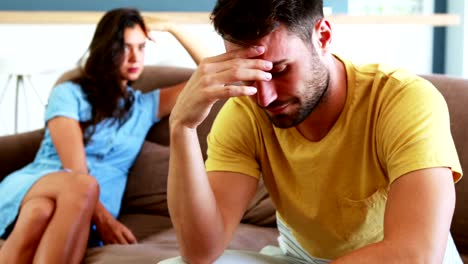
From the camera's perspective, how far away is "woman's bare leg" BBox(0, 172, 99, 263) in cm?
222

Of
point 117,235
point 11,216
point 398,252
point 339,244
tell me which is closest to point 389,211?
point 398,252

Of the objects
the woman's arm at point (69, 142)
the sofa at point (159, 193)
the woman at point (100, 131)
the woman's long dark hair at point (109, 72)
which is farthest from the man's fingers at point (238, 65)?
the woman's long dark hair at point (109, 72)

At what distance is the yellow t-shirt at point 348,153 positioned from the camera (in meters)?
1.41

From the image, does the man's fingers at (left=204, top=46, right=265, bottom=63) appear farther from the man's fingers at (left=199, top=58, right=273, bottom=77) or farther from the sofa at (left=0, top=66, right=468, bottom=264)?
the sofa at (left=0, top=66, right=468, bottom=264)

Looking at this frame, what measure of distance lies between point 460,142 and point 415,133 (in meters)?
0.79

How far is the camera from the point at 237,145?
66.0 inches

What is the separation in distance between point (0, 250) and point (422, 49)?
2358mm

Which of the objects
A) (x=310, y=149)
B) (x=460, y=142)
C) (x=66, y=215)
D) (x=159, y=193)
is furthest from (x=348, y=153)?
(x=159, y=193)

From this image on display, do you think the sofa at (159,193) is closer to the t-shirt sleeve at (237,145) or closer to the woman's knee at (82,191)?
the woman's knee at (82,191)

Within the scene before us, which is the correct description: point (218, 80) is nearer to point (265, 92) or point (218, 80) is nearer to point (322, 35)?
point (265, 92)

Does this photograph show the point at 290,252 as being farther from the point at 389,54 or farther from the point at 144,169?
the point at 389,54

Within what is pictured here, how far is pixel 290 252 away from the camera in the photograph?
1787 millimetres

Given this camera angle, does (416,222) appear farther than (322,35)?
No

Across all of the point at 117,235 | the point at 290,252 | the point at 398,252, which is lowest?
the point at 117,235
